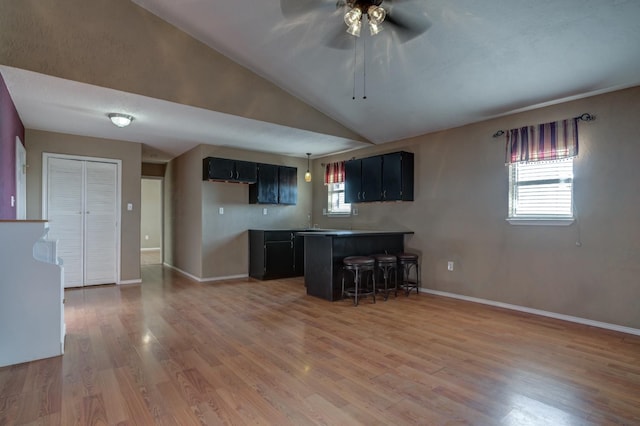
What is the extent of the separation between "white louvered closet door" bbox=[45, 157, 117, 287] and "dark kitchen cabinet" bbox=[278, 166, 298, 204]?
287cm

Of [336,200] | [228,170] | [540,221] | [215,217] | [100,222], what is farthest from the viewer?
[336,200]

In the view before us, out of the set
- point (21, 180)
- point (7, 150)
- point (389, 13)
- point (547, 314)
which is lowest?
point (547, 314)

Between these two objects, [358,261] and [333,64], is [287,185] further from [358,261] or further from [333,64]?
[333,64]

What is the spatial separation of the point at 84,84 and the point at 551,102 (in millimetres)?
4994

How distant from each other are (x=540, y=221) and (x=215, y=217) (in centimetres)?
499

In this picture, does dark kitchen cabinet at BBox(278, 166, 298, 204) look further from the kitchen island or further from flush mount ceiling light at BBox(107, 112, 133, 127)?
flush mount ceiling light at BBox(107, 112, 133, 127)

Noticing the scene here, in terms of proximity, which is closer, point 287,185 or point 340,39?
point 340,39

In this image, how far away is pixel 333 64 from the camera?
12.6 feet

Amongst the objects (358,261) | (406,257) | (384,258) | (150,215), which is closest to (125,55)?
(358,261)

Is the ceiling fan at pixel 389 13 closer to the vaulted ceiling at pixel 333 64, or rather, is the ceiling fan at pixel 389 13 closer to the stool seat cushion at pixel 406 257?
the vaulted ceiling at pixel 333 64

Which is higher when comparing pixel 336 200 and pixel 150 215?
pixel 336 200

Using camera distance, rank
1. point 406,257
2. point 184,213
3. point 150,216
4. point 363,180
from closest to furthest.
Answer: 1. point 406,257
2. point 363,180
3. point 184,213
4. point 150,216

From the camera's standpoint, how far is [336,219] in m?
6.82

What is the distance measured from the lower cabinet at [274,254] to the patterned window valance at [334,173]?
1.36 meters
